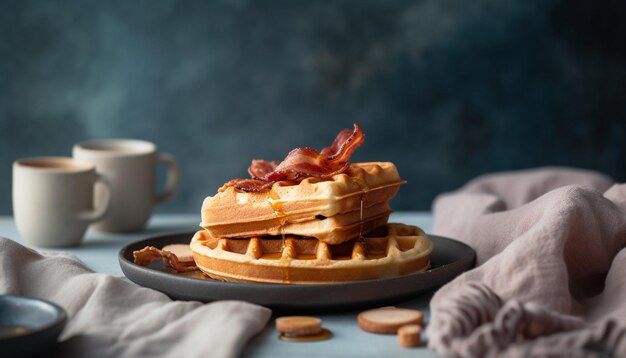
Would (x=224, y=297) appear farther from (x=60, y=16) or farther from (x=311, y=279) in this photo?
(x=60, y=16)

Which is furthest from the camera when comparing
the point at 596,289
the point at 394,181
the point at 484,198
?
the point at 484,198

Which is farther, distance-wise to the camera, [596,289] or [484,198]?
[484,198]

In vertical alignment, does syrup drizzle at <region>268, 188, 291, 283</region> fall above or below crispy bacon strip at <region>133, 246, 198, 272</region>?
above

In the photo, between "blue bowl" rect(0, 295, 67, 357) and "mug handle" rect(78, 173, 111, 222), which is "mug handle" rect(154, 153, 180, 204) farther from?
"blue bowl" rect(0, 295, 67, 357)

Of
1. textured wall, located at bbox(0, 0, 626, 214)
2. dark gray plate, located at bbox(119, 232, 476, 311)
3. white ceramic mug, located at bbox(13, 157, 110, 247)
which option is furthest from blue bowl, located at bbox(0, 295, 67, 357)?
textured wall, located at bbox(0, 0, 626, 214)

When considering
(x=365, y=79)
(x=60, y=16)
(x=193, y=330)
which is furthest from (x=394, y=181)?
(x=60, y=16)

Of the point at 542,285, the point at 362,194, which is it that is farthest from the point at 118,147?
the point at 542,285

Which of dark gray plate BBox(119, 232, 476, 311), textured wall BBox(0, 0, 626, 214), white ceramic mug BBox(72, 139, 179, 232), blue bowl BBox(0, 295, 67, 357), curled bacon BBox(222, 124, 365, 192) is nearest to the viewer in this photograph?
blue bowl BBox(0, 295, 67, 357)
